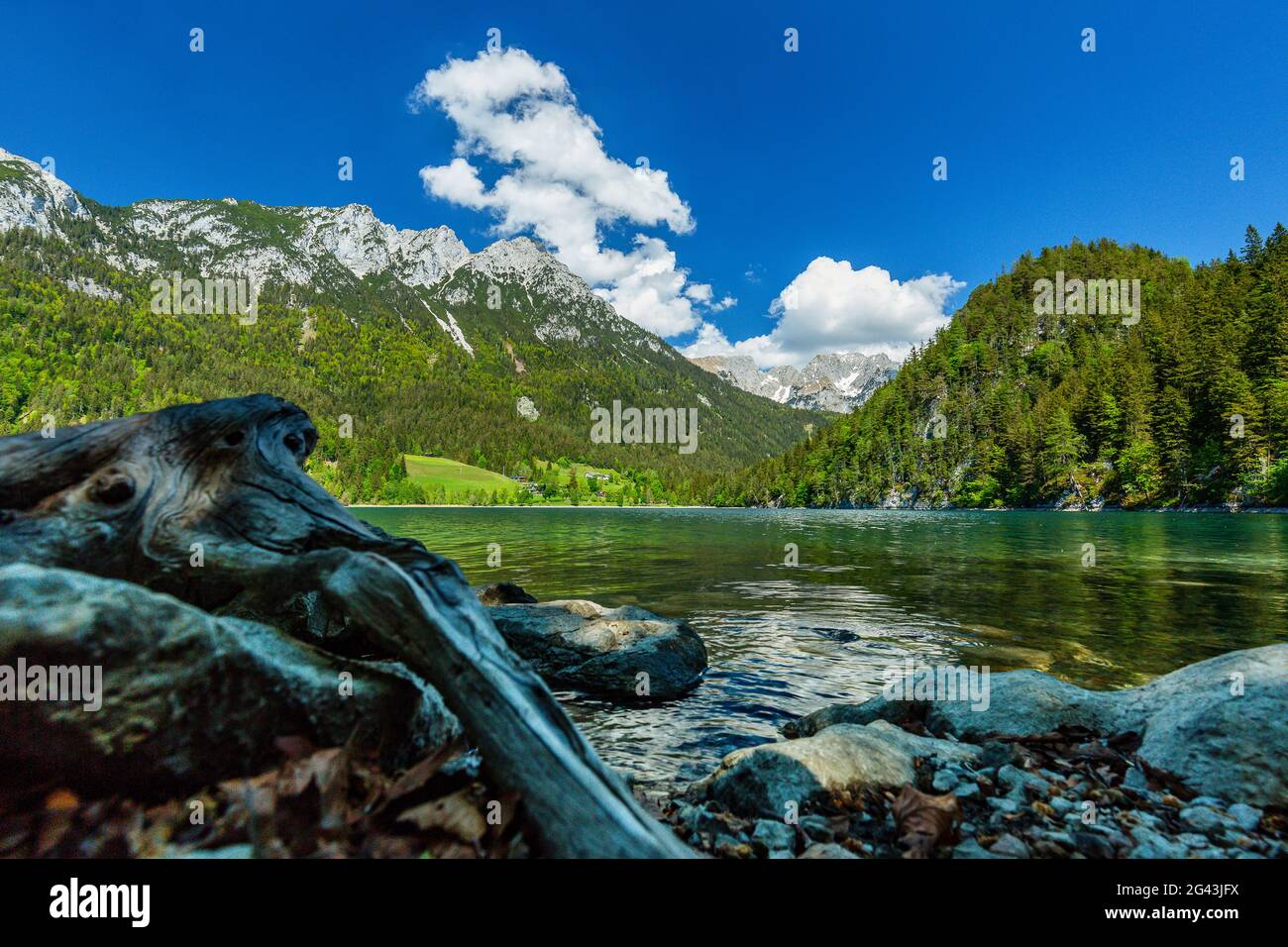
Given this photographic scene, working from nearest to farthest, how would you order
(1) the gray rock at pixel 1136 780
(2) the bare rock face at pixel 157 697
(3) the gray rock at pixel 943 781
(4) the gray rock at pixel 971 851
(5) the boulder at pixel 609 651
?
1. (2) the bare rock face at pixel 157 697
2. (4) the gray rock at pixel 971 851
3. (3) the gray rock at pixel 943 781
4. (1) the gray rock at pixel 1136 780
5. (5) the boulder at pixel 609 651

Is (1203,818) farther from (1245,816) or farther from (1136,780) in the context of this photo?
(1136,780)

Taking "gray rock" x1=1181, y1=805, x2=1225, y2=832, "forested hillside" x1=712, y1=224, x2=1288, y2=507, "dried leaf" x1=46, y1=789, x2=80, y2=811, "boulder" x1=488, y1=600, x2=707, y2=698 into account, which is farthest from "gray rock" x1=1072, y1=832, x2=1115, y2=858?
"forested hillside" x1=712, y1=224, x2=1288, y2=507

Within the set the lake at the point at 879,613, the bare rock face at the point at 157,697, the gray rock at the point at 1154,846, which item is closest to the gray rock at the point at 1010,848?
the gray rock at the point at 1154,846

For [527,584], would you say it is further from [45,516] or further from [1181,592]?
[1181,592]

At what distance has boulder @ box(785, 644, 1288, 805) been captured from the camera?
5.64m

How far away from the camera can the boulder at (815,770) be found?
562 cm

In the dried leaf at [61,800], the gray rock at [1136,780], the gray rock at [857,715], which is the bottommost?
the gray rock at [857,715]

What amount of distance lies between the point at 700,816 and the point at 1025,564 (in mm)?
31638

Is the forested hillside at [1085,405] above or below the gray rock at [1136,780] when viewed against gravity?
above

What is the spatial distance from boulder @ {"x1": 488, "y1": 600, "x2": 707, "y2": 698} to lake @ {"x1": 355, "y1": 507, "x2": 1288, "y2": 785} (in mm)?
510

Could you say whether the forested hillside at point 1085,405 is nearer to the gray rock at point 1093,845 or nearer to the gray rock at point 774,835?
the gray rock at point 1093,845

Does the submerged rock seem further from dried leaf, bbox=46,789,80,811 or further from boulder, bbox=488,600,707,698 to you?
dried leaf, bbox=46,789,80,811

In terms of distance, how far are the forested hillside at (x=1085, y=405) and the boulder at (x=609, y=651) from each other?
3686 inches

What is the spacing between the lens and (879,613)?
1862 centimetres
